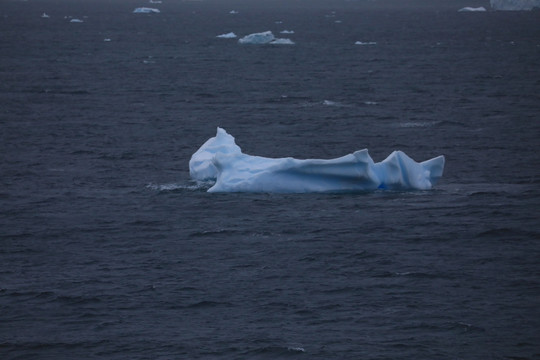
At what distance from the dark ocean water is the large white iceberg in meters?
0.50

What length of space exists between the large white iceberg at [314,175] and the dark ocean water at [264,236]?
0.50 metres

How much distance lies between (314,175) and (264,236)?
550 cm

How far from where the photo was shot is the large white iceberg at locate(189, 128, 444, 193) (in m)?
35.6

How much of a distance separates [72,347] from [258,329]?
4.41m

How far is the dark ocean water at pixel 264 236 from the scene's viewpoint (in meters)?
23.2

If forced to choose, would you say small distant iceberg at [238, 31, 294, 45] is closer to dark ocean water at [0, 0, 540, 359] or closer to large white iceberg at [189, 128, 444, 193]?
dark ocean water at [0, 0, 540, 359]

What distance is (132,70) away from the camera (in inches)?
3617

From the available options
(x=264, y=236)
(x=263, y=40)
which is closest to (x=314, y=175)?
(x=264, y=236)

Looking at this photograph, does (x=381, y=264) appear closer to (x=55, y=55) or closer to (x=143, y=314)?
(x=143, y=314)

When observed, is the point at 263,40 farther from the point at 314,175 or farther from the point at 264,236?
the point at 264,236

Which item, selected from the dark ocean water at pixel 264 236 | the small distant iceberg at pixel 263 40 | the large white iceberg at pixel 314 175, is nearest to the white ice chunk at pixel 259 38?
the small distant iceberg at pixel 263 40

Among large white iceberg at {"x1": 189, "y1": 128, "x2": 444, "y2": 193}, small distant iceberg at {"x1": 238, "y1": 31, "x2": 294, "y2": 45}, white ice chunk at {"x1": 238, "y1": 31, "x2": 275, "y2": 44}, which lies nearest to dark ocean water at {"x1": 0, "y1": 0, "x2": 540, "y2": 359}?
large white iceberg at {"x1": 189, "y1": 128, "x2": 444, "y2": 193}

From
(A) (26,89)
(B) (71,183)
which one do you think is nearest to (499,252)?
(B) (71,183)

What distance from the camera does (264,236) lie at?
1235 inches
